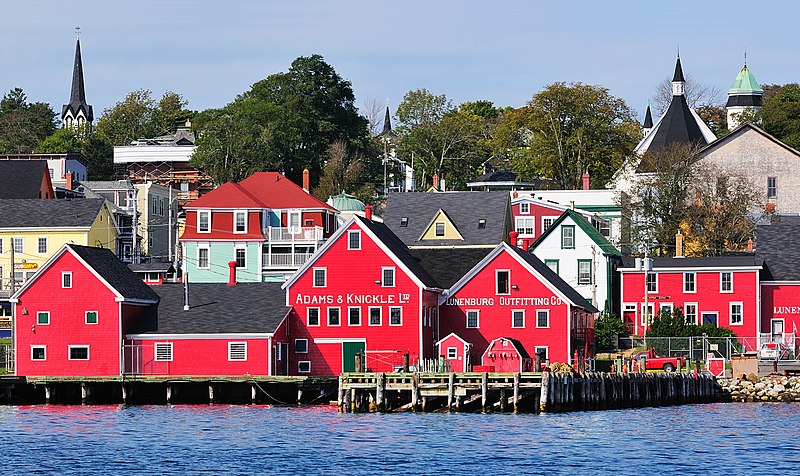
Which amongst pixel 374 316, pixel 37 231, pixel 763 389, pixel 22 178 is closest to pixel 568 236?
pixel 374 316

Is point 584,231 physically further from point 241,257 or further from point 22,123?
point 22,123

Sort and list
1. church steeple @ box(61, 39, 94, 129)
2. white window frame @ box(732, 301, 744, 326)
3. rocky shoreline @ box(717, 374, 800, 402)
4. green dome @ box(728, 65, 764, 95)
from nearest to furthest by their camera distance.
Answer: rocky shoreline @ box(717, 374, 800, 402)
white window frame @ box(732, 301, 744, 326)
green dome @ box(728, 65, 764, 95)
church steeple @ box(61, 39, 94, 129)

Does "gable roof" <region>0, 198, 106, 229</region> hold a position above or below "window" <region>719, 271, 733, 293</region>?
above

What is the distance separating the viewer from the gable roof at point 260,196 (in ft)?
348

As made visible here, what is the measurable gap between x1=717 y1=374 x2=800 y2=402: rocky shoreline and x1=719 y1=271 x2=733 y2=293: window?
1397 centimetres

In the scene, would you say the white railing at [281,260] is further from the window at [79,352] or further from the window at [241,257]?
the window at [79,352]

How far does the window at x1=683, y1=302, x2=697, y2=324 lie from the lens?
9238 centimetres

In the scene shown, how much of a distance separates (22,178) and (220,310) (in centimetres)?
4639

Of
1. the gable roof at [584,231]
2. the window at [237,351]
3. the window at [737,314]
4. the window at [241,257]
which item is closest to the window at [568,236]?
the gable roof at [584,231]

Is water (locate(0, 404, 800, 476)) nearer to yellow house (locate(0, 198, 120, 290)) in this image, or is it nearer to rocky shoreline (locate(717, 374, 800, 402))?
rocky shoreline (locate(717, 374, 800, 402))

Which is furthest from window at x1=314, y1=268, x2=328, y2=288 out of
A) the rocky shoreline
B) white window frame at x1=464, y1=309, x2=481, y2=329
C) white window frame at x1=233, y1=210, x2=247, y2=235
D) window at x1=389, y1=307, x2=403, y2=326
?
white window frame at x1=233, y1=210, x2=247, y2=235

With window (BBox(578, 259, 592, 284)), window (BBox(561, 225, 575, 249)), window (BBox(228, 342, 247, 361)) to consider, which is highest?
window (BBox(561, 225, 575, 249))

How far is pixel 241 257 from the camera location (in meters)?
105

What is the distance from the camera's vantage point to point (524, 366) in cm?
7819
